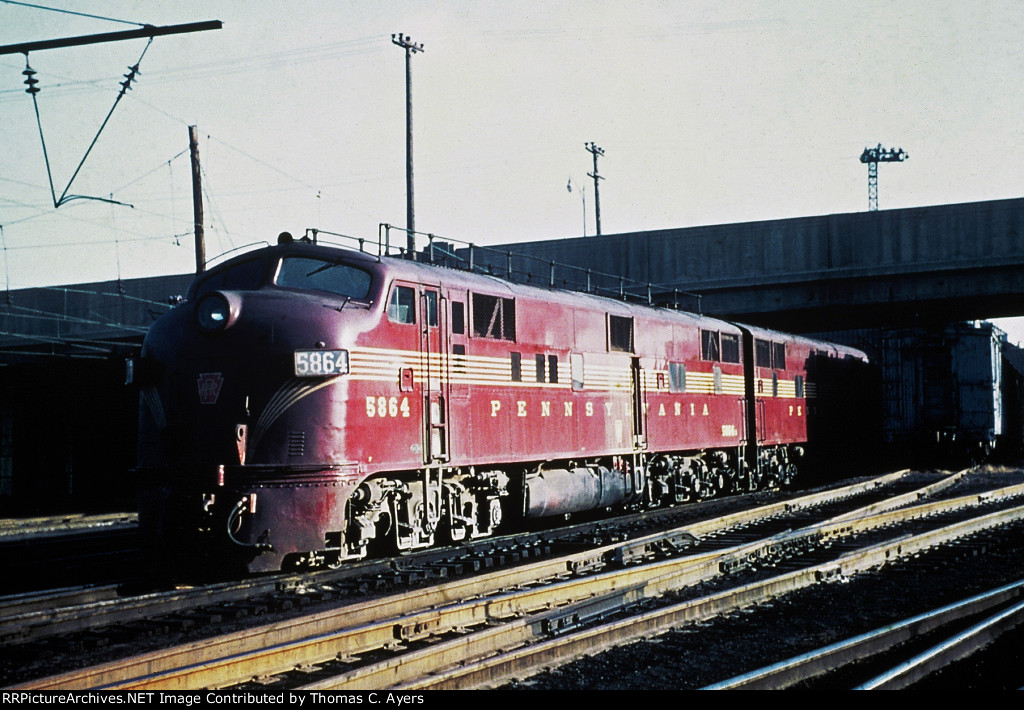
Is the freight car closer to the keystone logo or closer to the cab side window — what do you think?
the cab side window

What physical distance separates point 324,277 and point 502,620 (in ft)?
17.5

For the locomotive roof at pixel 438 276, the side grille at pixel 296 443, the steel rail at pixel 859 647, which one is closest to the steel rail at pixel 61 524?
the locomotive roof at pixel 438 276

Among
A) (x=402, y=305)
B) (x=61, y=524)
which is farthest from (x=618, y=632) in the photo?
(x=61, y=524)

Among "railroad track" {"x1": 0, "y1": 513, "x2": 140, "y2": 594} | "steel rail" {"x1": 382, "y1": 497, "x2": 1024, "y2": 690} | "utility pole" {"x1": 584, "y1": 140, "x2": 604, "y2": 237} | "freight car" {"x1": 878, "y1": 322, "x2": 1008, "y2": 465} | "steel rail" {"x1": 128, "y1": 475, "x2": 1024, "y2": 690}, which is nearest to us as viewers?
"steel rail" {"x1": 382, "y1": 497, "x2": 1024, "y2": 690}

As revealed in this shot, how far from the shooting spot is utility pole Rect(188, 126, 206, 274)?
84.0 feet

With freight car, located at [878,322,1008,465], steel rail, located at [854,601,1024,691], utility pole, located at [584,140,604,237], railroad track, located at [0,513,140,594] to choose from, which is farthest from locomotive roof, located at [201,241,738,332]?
utility pole, located at [584,140,604,237]

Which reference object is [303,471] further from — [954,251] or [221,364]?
[954,251]

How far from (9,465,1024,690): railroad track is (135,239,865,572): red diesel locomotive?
7.12 ft

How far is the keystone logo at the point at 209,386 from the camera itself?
12.1m

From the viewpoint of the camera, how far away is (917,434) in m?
32.4

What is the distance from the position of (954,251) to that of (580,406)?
18726 millimetres

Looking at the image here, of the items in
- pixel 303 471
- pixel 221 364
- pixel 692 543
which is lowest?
pixel 692 543

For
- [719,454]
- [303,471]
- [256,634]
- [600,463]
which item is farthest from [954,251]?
[256,634]

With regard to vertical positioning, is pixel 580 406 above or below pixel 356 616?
above
